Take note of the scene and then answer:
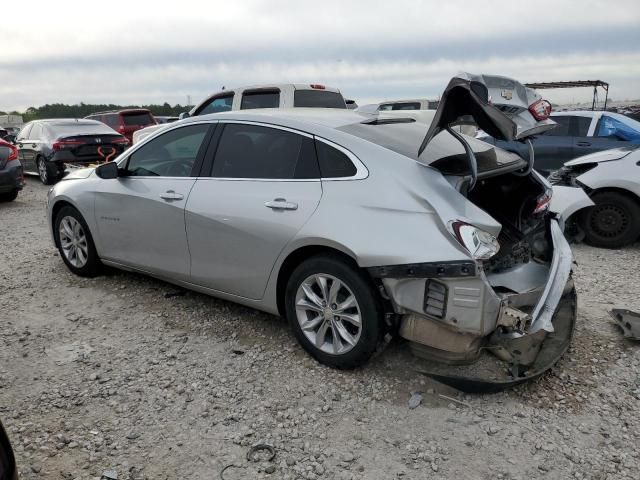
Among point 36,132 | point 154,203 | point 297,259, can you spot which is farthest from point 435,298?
point 36,132

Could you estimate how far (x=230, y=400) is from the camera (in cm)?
310

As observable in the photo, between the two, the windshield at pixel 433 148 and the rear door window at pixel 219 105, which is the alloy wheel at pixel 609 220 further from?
the rear door window at pixel 219 105

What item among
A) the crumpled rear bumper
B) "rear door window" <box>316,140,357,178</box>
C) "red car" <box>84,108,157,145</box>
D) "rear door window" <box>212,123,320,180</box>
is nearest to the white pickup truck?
"rear door window" <box>212,123,320,180</box>

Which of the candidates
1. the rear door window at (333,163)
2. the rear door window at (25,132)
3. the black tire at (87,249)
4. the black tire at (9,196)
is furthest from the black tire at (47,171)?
the rear door window at (333,163)

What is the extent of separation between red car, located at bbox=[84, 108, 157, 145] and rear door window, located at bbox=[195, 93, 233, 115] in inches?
351

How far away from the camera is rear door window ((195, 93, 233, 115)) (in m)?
9.13

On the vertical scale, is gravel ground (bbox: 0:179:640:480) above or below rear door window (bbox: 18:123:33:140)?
below

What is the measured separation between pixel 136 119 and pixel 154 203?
15159 mm

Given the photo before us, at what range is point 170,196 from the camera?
13.1ft

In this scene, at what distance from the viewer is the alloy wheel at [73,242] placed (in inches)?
196

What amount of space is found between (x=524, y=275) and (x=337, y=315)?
122cm

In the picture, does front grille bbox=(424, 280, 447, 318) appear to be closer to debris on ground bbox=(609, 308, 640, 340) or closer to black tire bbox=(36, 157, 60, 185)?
debris on ground bbox=(609, 308, 640, 340)

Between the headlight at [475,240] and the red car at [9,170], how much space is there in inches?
352

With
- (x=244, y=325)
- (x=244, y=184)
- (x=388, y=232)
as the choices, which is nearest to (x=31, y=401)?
(x=244, y=325)
